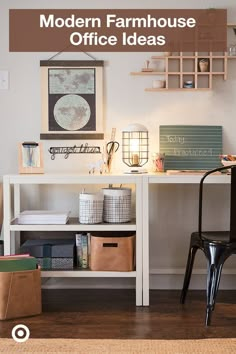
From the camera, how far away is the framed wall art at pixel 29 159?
12.3 ft

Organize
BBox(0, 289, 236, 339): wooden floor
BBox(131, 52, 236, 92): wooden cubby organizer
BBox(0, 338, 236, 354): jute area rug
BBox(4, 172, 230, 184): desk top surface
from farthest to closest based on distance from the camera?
BBox(131, 52, 236, 92): wooden cubby organizer → BBox(4, 172, 230, 184): desk top surface → BBox(0, 289, 236, 339): wooden floor → BBox(0, 338, 236, 354): jute area rug

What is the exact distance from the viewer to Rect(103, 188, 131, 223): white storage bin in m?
3.65

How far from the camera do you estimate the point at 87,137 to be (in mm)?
3992

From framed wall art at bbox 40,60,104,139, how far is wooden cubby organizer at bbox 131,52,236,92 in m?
0.29

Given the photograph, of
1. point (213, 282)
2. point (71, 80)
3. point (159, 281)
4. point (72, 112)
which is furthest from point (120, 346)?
point (71, 80)

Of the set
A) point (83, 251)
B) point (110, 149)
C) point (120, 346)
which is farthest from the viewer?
point (110, 149)

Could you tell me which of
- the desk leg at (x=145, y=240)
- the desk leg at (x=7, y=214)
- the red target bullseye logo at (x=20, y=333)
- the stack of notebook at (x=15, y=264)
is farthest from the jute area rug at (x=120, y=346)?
the desk leg at (x=7, y=214)

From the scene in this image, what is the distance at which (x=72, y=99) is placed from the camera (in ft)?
13.1

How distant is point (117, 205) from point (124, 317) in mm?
677

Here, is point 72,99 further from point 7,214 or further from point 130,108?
point 7,214

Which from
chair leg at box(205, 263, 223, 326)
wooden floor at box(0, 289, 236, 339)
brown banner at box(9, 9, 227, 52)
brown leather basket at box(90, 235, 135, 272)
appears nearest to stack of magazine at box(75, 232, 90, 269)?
brown leather basket at box(90, 235, 135, 272)

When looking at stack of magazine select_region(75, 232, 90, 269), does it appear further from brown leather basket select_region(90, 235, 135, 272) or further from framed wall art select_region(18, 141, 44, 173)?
framed wall art select_region(18, 141, 44, 173)

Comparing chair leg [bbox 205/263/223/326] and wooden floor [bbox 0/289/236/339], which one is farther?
chair leg [bbox 205/263/223/326]

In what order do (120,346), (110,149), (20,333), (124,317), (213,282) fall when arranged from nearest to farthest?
1. (120,346)
2. (20,333)
3. (213,282)
4. (124,317)
5. (110,149)
